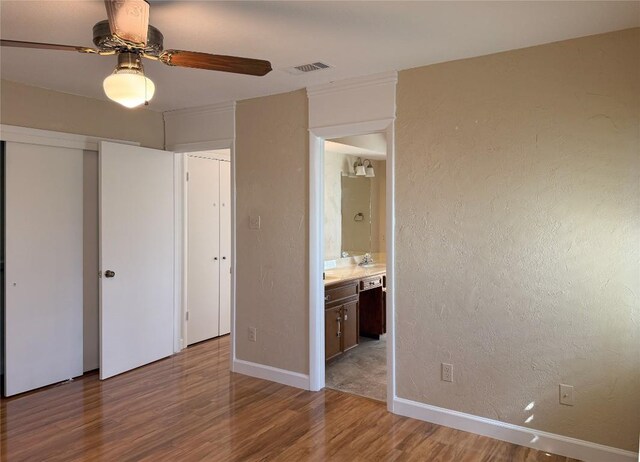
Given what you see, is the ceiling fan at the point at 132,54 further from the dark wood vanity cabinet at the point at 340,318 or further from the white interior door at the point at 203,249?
the white interior door at the point at 203,249

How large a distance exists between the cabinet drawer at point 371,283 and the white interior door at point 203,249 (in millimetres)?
1748

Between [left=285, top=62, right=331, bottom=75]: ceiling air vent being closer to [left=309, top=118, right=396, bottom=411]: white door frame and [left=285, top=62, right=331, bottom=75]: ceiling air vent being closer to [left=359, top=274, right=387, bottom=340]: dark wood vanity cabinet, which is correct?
[left=309, top=118, right=396, bottom=411]: white door frame

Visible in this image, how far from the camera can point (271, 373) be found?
396cm

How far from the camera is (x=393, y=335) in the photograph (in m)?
3.30

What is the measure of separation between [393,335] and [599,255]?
1.39 metres

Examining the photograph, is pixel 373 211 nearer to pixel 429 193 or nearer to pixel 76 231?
pixel 429 193

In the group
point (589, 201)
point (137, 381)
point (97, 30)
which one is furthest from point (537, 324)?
point (137, 381)

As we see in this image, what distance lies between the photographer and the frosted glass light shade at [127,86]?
1.91 metres

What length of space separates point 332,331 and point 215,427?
144cm

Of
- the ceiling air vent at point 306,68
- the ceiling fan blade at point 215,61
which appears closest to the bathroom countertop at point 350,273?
the ceiling air vent at point 306,68

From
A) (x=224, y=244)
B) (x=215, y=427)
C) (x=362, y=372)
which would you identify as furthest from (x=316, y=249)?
(x=224, y=244)

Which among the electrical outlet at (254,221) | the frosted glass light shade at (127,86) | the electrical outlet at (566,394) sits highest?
the frosted glass light shade at (127,86)

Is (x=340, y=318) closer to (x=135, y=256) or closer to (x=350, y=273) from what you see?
(x=350, y=273)

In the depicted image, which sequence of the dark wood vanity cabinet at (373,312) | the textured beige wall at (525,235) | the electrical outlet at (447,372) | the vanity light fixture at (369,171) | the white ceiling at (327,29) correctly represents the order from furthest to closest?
the vanity light fixture at (369,171), the dark wood vanity cabinet at (373,312), the electrical outlet at (447,372), the textured beige wall at (525,235), the white ceiling at (327,29)
